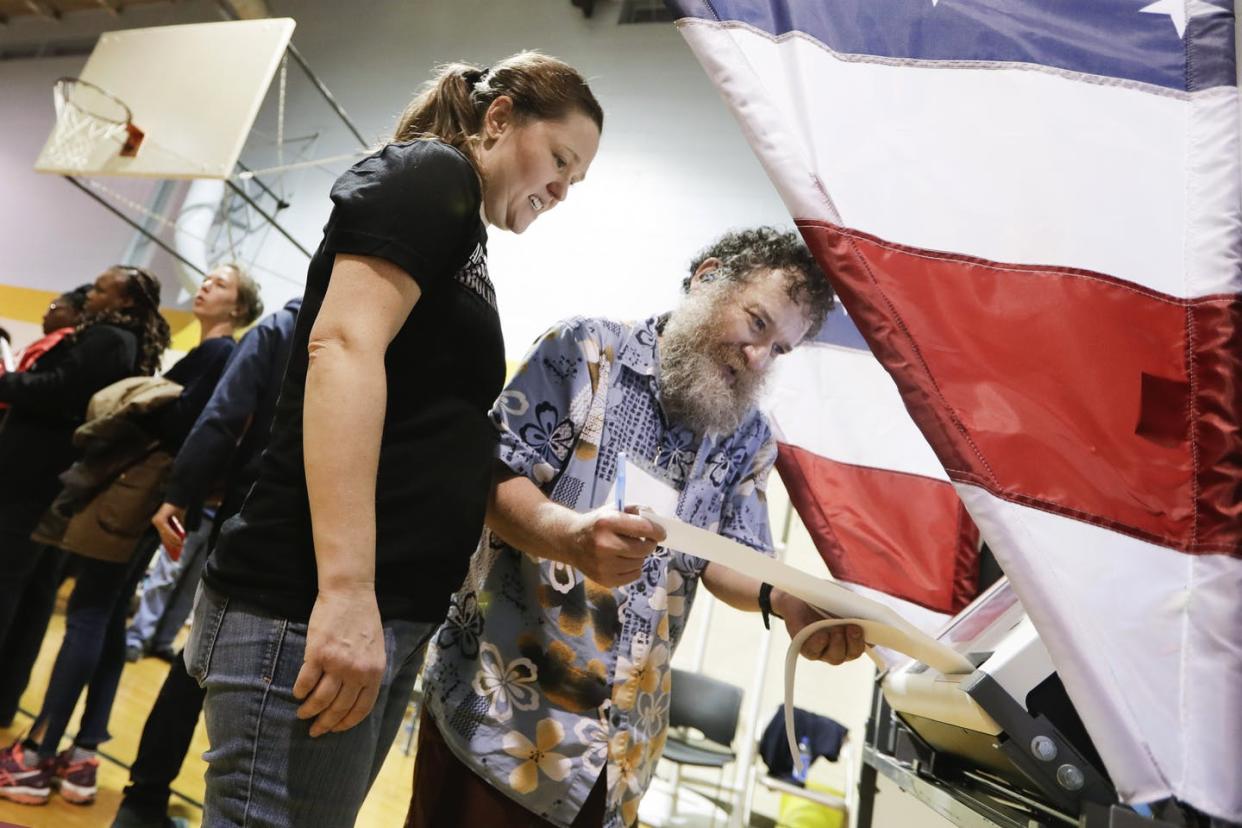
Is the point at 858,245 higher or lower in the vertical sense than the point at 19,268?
lower

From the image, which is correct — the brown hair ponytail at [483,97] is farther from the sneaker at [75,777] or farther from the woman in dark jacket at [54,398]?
the sneaker at [75,777]

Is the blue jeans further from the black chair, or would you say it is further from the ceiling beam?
the ceiling beam

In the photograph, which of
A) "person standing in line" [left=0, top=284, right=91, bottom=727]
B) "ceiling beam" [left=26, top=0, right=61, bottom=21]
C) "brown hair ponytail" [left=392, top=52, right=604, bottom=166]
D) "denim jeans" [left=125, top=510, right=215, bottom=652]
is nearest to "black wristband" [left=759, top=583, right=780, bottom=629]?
"brown hair ponytail" [left=392, top=52, right=604, bottom=166]

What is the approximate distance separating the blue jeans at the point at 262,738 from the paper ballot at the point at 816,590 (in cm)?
37

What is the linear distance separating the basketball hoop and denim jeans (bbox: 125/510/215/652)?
Result: 2314 millimetres

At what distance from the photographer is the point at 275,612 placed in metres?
0.74

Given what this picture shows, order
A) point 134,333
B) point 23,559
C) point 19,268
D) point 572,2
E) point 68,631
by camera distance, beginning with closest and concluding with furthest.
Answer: point 68,631 → point 23,559 → point 134,333 → point 572,2 → point 19,268

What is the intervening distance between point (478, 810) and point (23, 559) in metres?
2.04

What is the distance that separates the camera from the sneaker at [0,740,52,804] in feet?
6.81

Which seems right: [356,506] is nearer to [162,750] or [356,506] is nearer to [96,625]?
[162,750]

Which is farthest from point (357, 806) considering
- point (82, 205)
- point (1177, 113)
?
point (82, 205)

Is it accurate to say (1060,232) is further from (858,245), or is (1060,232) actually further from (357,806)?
(357,806)

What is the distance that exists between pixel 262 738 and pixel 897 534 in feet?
4.21

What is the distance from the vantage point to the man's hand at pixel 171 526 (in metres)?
2.06
